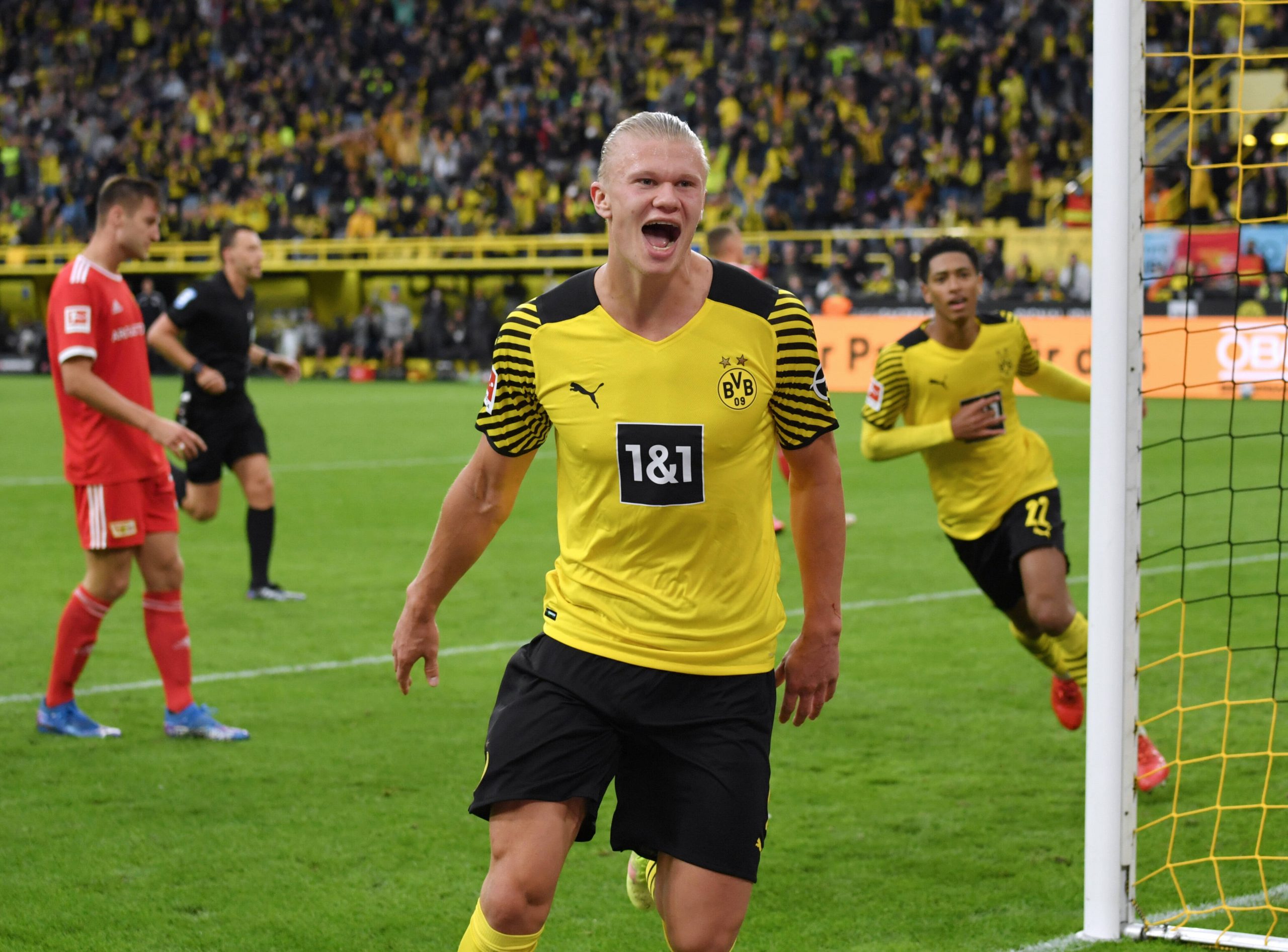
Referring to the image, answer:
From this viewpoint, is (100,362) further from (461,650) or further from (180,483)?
(461,650)

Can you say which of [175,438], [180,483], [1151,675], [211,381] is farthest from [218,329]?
[1151,675]

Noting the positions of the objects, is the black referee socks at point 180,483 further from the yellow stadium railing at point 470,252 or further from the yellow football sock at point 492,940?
the yellow stadium railing at point 470,252

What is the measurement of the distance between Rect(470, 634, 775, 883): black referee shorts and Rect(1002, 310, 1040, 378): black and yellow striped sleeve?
10.8 feet

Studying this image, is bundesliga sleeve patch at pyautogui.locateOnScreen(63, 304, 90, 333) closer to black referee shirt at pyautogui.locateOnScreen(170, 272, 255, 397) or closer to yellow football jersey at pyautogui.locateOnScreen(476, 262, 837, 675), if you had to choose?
black referee shirt at pyautogui.locateOnScreen(170, 272, 255, 397)

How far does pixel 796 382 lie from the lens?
10.6 feet

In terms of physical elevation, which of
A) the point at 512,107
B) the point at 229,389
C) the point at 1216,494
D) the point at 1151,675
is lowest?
the point at 1216,494

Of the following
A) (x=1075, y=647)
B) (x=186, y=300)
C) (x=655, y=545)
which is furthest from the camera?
(x=186, y=300)

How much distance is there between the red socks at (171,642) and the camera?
6148 millimetres

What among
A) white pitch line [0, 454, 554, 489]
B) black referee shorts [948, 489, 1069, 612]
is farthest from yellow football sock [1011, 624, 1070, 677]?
white pitch line [0, 454, 554, 489]

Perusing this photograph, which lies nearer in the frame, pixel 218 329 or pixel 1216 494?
pixel 218 329

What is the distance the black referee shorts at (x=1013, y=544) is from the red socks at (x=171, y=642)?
3176mm

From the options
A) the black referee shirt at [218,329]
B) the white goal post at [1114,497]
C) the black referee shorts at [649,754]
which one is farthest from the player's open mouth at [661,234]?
the black referee shirt at [218,329]

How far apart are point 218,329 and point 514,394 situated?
620cm

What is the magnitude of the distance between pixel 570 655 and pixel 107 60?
44.3 m
